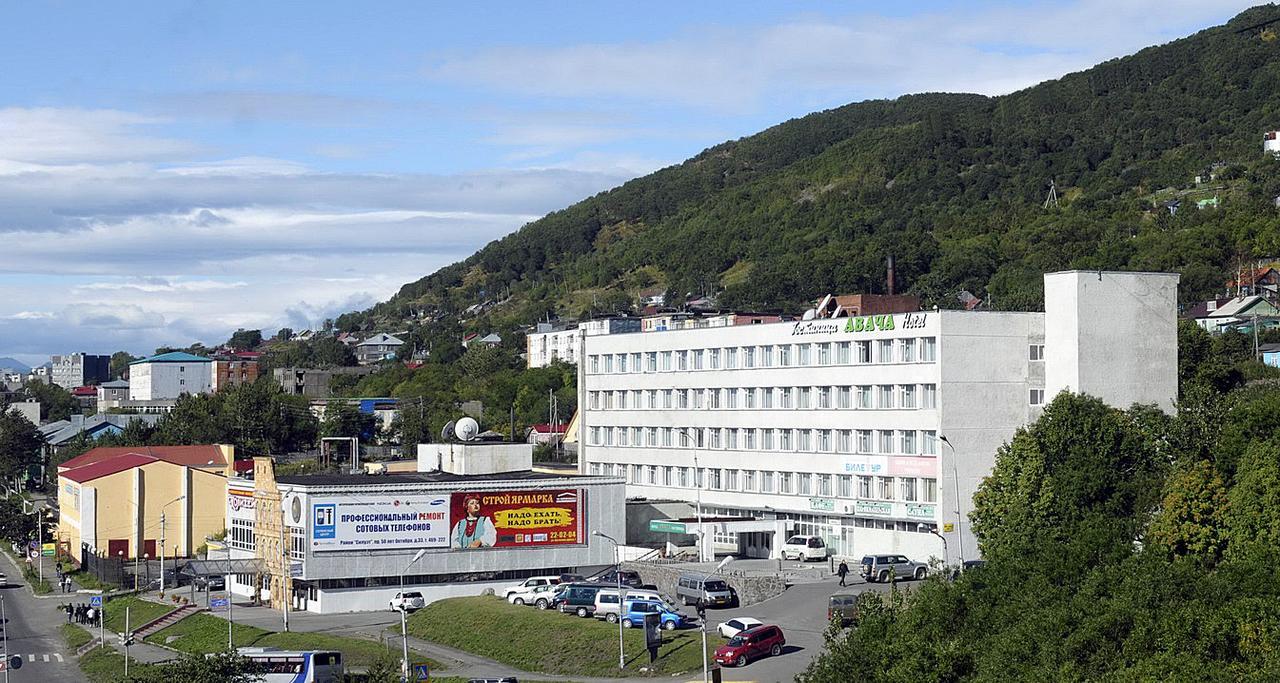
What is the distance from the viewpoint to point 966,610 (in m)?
49.2

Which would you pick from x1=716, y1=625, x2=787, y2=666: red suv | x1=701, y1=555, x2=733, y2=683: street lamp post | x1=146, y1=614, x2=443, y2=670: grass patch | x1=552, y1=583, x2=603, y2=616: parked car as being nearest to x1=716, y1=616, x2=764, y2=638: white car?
x1=716, y1=625, x2=787, y2=666: red suv

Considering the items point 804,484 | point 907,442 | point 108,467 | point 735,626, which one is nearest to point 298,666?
point 735,626

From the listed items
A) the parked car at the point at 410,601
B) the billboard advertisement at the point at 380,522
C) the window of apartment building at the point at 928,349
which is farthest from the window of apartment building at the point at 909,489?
the parked car at the point at 410,601

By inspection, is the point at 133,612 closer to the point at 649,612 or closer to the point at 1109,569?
the point at 649,612

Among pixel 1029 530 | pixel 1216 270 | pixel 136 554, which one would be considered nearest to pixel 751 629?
pixel 1029 530

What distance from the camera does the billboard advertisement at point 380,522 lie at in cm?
7931

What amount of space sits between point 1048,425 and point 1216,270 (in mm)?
115166

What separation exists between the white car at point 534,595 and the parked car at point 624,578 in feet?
9.35

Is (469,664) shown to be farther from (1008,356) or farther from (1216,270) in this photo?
(1216,270)

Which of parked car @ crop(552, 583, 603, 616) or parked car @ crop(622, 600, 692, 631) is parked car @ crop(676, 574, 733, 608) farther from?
parked car @ crop(622, 600, 692, 631)

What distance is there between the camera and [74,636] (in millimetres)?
81000

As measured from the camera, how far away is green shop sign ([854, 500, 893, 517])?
286 ft

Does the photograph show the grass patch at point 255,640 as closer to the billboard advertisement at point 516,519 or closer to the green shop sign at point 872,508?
the billboard advertisement at point 516,519

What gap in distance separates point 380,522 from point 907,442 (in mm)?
29149
